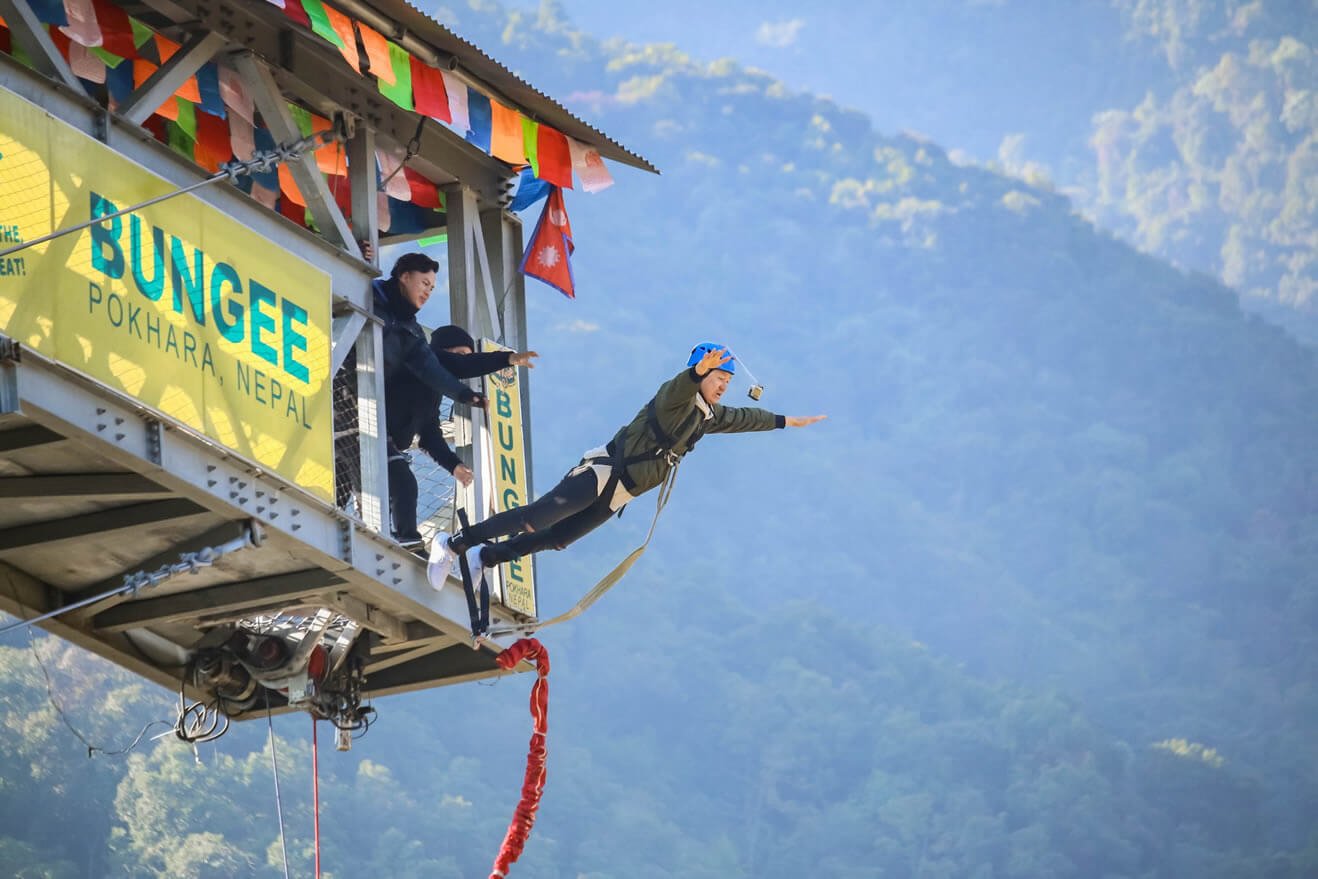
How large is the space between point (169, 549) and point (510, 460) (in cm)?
293

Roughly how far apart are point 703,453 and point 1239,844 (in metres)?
50.9

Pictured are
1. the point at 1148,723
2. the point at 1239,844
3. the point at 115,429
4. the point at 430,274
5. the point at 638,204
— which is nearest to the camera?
the point at 115,429

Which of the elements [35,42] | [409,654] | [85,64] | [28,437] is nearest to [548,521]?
[409,654]

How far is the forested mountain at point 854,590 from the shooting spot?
91250 mm

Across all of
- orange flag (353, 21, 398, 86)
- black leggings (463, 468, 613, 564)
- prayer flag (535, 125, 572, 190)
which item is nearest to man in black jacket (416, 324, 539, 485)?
black leggings (463, 468, 613, 564)

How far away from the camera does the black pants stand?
47.6 feet

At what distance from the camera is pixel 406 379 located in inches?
575

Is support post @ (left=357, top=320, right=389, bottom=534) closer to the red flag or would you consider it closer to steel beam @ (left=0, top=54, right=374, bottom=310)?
steel beam @ (left=0, top=54, right=374, bottom=310)

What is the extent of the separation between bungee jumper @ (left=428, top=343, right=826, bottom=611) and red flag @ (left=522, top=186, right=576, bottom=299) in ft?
8.02

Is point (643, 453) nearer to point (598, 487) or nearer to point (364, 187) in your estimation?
point (598, 487)

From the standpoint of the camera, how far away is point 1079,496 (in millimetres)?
157625

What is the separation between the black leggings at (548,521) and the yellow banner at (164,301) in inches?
53.8

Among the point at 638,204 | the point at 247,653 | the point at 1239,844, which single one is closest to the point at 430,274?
the point at 247,653

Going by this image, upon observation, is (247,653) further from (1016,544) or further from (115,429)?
(1016,544)
